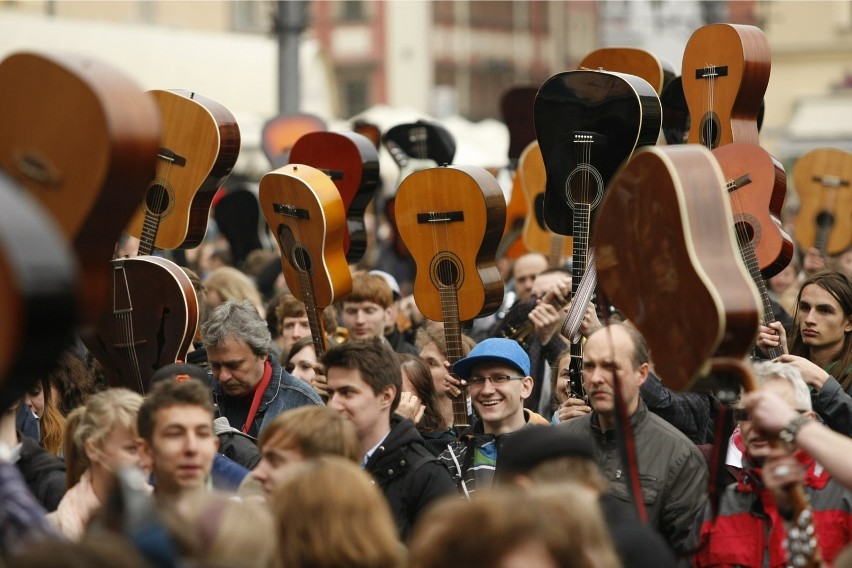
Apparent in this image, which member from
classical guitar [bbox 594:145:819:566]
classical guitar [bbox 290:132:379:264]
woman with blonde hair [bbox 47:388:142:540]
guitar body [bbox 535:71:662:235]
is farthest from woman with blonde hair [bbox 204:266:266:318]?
classical guitar [bbox 594:145:819:566]

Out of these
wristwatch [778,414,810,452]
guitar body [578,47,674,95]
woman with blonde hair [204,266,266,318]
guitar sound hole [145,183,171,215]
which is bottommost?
woman with blonde hair [204,266,266,318]

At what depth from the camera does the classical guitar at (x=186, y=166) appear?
23.3 ft

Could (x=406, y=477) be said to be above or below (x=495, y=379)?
below

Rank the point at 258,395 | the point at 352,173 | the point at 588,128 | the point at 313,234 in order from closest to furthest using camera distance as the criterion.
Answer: the point at 588,128, the point at 258,395, the point at 313,234, the point at 352,173

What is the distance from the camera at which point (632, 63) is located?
8297 millimetres

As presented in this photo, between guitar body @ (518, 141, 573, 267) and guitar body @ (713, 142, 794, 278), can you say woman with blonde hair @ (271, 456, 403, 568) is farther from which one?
guitar body @ (518, 141, 573, 267)

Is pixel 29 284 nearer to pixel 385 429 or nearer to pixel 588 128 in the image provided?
pixel 385 429

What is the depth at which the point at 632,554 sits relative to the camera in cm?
416

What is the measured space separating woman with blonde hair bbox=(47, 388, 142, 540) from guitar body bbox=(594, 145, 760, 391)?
1.74m

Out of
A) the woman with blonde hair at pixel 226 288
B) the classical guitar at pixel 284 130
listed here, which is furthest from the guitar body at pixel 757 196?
the classical guitar at pixel 284 130

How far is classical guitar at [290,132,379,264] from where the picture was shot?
26.5 ft

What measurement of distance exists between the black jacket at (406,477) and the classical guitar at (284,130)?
21.5 feet

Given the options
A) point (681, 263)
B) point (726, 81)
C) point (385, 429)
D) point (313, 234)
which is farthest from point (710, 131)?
point (681, 263)

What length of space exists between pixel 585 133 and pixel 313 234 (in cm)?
146
